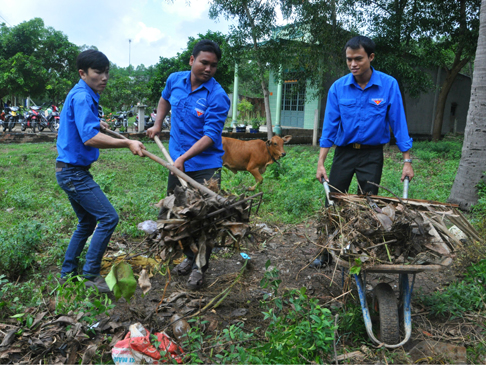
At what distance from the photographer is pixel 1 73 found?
2227cm

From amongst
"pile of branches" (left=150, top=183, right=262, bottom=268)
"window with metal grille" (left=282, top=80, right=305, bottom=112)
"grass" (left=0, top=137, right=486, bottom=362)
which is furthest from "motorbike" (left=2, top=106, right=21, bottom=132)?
"pile of branches" (left=150, top=183, right=262, bottom=268)

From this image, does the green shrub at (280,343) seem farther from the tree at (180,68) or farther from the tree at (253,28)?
the tree at (180,68)

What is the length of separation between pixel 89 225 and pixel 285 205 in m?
3.65

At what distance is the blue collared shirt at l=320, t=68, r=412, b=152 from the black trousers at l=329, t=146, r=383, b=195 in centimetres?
11

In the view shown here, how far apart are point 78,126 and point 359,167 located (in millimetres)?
2704

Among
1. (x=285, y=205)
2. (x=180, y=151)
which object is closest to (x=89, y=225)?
(x=180, y=151)

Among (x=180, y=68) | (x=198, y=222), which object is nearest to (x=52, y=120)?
(x=180, y=68)

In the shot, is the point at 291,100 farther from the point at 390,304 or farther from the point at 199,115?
the point at 390,304

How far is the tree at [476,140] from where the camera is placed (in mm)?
6477

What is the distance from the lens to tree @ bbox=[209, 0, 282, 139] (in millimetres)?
14406

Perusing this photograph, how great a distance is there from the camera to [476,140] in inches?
Answer: 258

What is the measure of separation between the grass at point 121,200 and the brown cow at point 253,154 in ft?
0.90

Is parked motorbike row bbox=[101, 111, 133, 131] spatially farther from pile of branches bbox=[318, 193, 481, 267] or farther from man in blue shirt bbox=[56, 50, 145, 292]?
pile of branches bbox=[318, 193, 481, 267]

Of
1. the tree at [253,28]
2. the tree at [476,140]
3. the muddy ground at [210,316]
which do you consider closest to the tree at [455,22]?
the tree at [253,28]
